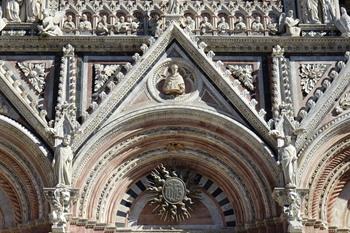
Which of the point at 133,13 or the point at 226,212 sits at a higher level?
the point at 133,13

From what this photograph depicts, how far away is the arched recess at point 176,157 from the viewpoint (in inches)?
651

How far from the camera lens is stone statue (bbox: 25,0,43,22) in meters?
18.2

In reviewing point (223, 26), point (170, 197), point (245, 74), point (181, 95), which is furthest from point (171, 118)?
point (223, 26)

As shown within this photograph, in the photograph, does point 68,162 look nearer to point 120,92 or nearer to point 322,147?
point 120,92

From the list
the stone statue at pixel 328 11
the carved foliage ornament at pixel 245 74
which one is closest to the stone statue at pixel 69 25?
the carved foliage ornament at pixel 245 74

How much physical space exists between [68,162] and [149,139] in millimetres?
2101

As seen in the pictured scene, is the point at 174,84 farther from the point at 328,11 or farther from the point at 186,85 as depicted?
the point at 328,11

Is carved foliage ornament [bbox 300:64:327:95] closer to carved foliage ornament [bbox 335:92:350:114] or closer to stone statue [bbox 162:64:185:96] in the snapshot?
carved foliage ornament [bbox 335:92:350:114]

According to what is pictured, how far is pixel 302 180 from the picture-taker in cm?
1638

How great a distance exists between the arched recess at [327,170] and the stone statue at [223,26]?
345cm

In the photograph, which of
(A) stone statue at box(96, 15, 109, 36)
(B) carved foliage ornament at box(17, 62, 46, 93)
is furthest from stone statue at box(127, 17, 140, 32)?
(B) carved foliage ornament at box(17, 62, 46, 93)

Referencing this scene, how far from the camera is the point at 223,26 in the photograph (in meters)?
18.2

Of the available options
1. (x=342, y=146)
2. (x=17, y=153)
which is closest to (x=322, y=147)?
(x=342, y=146)

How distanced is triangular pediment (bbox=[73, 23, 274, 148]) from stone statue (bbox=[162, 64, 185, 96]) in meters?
0.12
